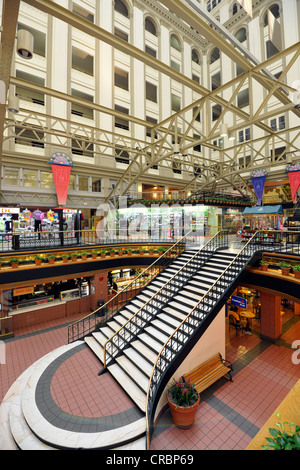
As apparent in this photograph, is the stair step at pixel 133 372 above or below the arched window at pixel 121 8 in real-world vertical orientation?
below

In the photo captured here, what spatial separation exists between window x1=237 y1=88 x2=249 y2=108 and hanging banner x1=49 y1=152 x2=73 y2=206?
21.9m

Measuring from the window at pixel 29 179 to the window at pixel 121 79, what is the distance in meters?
12.6

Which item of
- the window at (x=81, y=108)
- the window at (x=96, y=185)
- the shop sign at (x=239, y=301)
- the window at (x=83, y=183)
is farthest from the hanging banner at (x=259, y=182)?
the window at (x=81, y=108)

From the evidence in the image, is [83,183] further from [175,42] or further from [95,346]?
[175,42]

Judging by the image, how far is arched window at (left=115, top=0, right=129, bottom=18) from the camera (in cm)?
2069

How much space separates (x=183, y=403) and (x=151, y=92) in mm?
26749

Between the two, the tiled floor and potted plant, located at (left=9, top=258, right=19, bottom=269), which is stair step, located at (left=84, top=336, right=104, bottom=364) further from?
potted plant, located at (left=9, top=258, right=19, bottom=269)

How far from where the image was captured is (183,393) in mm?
5906

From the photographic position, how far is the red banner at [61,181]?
15.3m

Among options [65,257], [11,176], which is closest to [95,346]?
[65,257]

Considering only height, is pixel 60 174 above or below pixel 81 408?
above

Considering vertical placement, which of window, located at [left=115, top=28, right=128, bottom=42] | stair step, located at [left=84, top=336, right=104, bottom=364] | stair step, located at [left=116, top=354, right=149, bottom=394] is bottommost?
stair step, located at [left=84, top=336, right=104, bottom=364]

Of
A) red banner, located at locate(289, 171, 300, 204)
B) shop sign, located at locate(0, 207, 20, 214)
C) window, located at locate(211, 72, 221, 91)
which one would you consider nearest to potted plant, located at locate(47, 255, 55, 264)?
shop sign, located at locate(0, 207, 20, 214)

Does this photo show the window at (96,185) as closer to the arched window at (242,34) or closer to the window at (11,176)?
the window at (11,176)
